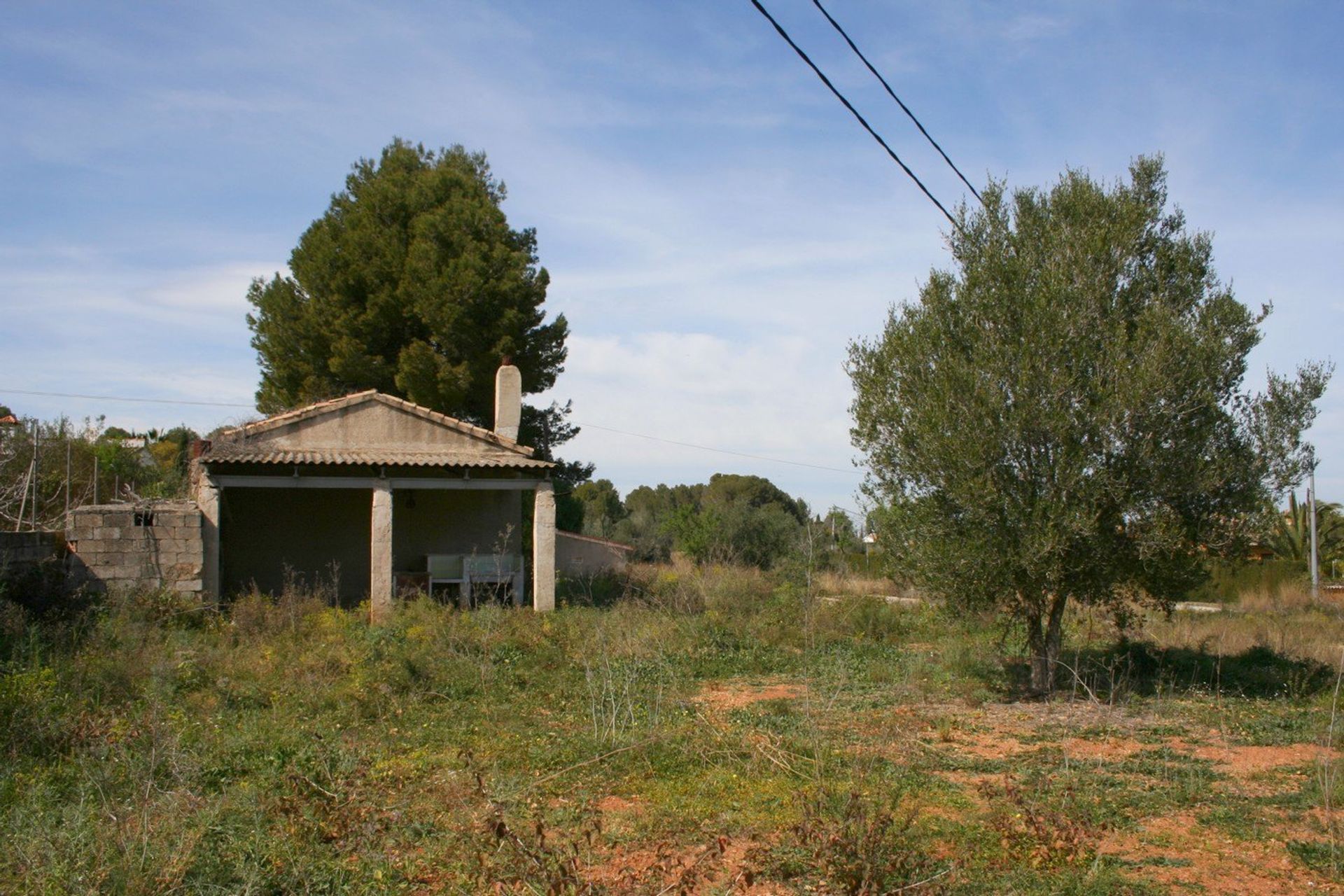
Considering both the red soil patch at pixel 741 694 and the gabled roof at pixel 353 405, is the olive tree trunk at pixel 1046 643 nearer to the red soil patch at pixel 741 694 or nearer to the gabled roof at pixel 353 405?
the red soil patch at pixel 741 694

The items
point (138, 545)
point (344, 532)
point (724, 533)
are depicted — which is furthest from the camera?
point (724, 533)

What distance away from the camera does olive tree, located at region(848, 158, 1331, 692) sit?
10367 millimetres

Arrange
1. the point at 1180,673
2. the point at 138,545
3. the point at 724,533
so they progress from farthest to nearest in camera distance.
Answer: the point at 724,533 < the point at 138,545 < the point at 1180,673

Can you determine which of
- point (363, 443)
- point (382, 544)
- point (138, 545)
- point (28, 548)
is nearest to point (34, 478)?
point (363, 443)

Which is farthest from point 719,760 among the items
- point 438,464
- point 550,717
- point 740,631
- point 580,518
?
point 580,518

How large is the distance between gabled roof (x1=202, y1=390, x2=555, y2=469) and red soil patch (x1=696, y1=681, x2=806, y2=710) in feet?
22.1

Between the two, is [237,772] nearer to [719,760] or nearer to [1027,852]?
[719,760]

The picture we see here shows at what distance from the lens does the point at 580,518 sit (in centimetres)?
3550

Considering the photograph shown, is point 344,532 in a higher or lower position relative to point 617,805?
higher

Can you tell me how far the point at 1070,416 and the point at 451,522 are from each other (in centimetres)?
1329

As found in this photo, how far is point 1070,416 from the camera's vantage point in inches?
406

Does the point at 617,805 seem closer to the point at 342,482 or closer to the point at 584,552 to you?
the point at 342,482

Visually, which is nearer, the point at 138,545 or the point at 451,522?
the point at 138,545

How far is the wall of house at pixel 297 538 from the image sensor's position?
1964 centimetres
